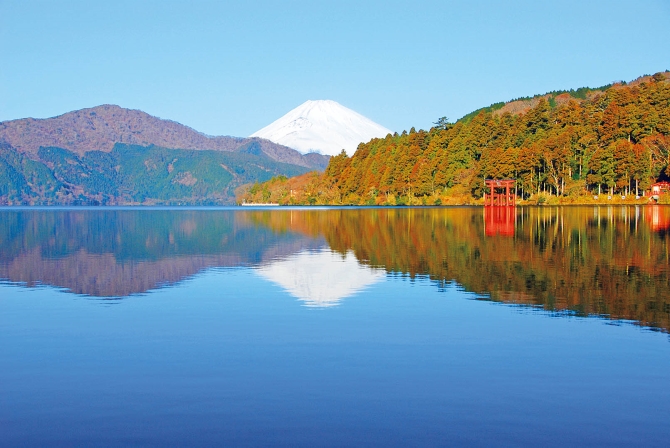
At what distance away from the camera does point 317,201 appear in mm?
161625

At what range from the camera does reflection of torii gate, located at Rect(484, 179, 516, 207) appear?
339 feet

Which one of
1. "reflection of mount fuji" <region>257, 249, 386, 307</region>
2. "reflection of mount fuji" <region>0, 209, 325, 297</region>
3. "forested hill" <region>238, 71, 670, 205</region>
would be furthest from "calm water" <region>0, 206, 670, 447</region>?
"forested hill" <region>238, 71, 670, 205</region>

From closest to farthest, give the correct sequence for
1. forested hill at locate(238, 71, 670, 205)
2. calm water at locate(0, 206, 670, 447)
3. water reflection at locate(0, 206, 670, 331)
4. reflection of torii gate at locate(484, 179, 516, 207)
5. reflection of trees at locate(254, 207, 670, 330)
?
calm water at locate(0, 206, 670, 447) < reflection of trees at locate(254, 207, 670, 330) < water reflection at locate(0, 206, 670, 331) < forested hill at locate(238, 71, 670, 205) < reflection of torii gate at locate(484, 179, 516, 207)

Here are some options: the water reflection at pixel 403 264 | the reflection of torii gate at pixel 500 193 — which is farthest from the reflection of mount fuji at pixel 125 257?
the reflection of torii gate at pixel 500 193

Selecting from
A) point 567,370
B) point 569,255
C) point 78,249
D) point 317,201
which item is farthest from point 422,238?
point 317,201

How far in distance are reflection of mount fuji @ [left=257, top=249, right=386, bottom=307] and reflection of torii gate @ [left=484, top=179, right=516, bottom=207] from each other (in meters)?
79.7

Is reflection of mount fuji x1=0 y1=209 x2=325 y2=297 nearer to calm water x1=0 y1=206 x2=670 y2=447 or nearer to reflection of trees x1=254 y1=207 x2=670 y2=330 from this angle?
calm water x1=0 y1=206 x2=670 y2=447

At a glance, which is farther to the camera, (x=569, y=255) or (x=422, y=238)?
(x=422, y=238)

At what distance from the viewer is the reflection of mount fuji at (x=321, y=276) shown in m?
16.7

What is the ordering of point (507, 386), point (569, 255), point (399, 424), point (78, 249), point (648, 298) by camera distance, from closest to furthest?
1. point (399, 424)
2. point (507, 386)
3. point (648, 298)
4. point (569, 255)
5. point (78, 249)

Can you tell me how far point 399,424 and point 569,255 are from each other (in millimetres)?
19136

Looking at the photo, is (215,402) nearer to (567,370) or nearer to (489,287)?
(567,370)

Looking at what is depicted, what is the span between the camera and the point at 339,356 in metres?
10.1

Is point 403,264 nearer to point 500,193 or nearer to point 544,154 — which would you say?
point 544,154
